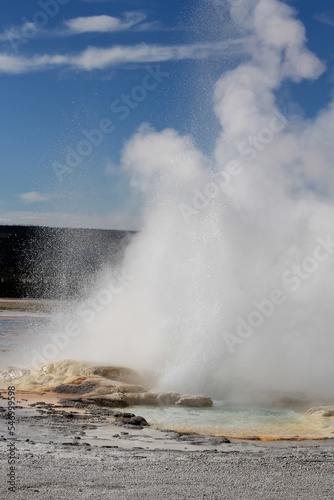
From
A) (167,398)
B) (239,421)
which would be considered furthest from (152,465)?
(167,398)

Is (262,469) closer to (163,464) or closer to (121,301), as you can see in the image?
(163,464)

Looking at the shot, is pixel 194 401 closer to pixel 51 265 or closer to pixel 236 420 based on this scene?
pixel 236 420

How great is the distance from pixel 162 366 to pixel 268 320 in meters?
3.14

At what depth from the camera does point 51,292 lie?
2002 inches

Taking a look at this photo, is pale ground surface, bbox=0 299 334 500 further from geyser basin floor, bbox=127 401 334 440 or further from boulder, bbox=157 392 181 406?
boulder, bbox=157 392 181 406

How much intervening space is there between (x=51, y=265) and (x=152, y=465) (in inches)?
2308

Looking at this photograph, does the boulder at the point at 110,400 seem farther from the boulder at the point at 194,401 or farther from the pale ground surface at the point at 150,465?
the pale ground surface at the point at 150,465

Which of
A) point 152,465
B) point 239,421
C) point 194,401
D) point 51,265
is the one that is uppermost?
point 51,265

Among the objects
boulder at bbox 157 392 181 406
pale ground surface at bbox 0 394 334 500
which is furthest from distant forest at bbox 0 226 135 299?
pale ground surface at bbox 0 394 334 500

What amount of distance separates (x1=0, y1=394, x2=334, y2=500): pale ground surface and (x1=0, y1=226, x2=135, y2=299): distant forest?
2892cm

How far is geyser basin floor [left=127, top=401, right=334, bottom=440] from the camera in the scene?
34.5 ft

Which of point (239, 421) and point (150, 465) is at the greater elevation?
point (239, 421)

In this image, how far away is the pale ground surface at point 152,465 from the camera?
692 centimetres

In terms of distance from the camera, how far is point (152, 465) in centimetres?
793
